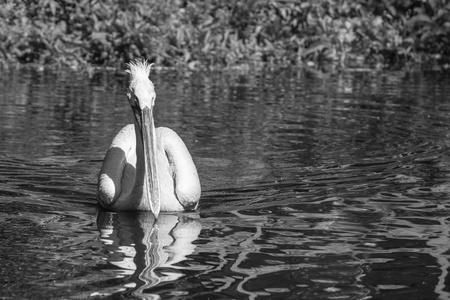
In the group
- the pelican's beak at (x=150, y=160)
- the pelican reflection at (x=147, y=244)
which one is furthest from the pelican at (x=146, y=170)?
the pelican reflection at (x=147, y=244)

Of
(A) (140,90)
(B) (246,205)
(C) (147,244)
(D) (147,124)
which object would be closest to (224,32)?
(B) (246,205)

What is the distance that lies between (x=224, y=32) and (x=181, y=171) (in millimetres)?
13877

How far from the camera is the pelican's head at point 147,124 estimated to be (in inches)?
263

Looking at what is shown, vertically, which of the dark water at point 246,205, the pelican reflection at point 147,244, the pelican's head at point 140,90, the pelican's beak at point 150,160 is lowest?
the pelican reflection at point 147,244

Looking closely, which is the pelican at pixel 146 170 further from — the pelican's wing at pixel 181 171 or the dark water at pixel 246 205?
the dark water at pixel 246 205

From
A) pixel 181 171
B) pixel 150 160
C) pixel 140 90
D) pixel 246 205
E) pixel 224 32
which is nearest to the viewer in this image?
pixel 150 160

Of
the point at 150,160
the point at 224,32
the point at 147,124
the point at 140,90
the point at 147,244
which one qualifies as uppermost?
the point at 224,32

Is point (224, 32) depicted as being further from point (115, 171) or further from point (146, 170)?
point (146, 170)

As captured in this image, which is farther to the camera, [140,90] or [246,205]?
[246,205]

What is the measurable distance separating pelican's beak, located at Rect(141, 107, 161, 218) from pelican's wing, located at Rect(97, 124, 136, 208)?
47cm

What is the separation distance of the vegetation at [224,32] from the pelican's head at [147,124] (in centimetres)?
1205

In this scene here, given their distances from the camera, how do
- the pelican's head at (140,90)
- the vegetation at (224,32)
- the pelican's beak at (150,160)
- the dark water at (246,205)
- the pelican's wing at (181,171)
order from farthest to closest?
the vegetation at (224,32) → the pelican's wing at (181,171) → the pelican's head at (140,90) → the pelican's beak at (150,160) → the dark water at (246,205)

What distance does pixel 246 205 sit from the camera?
7.38 meters

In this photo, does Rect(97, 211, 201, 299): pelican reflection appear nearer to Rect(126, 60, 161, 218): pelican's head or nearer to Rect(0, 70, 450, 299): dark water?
Rect(0, 70, 450, 299): dark water
